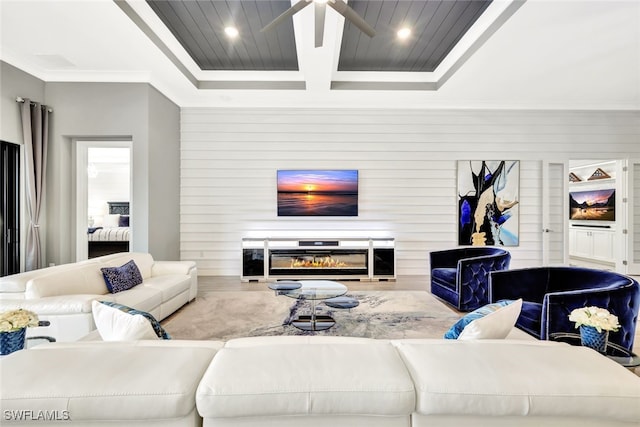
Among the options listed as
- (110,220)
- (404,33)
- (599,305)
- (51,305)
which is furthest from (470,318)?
(110,220)

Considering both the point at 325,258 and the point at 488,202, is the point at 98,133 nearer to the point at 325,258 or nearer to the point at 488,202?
the point at 325,258

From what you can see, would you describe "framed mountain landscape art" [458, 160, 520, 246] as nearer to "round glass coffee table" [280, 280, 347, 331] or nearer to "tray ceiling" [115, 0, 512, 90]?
"tray ceiling" [115, 0, 512, 90]

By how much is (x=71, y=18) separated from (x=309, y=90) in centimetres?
302

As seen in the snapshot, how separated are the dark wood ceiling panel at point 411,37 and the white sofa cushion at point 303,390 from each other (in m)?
3.54

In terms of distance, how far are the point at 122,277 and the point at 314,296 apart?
199cm

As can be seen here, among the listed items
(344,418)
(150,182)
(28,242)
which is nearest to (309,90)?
(150,182)

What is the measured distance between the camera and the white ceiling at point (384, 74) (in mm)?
3027

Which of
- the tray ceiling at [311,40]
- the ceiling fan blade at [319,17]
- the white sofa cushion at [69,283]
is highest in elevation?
the tray ceiling at [311,40]

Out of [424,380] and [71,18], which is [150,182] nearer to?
[71,18]

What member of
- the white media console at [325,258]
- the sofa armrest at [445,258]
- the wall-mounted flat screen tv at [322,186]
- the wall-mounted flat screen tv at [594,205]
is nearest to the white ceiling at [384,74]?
the wall-mounted flat screen tv at [322,186]

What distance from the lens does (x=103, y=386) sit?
97cm

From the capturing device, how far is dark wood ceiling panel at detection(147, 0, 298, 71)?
329 centimetres

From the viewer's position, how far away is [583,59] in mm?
3896

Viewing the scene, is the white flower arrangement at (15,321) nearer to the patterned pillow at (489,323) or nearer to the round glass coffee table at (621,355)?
the patterned pillow at (489,323)
